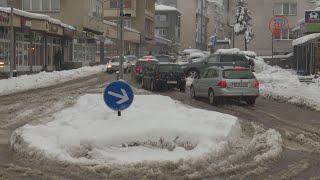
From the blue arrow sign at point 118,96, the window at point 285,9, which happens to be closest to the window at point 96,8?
the window at point 285,9

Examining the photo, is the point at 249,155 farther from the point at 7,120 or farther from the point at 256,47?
the point at 256,47

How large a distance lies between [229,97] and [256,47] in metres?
57.1

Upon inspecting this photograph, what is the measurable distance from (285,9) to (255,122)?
2538 inches

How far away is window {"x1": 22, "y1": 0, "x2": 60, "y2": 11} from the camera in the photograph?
64.0 metres

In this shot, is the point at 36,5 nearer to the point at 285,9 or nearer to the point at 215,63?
the point at 215,63

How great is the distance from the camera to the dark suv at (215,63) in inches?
1450

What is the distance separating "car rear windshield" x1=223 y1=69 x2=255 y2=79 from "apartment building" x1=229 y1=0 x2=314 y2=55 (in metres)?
54.9

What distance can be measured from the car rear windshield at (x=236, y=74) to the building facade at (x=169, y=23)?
100773 millimetres

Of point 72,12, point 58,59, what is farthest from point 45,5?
point 58,59

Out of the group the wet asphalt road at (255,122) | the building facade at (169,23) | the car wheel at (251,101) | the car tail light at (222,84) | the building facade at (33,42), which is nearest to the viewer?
the wet asphalt road at (255,122)

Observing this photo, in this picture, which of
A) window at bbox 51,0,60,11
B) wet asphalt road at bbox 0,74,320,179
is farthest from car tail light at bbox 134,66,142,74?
window at bbox 51,0,60,11

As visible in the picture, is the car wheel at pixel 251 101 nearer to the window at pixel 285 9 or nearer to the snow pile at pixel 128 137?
the snow pile at pixel 128 137

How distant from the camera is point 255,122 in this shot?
1791 cm

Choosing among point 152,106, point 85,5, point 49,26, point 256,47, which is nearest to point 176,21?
point 256,47
